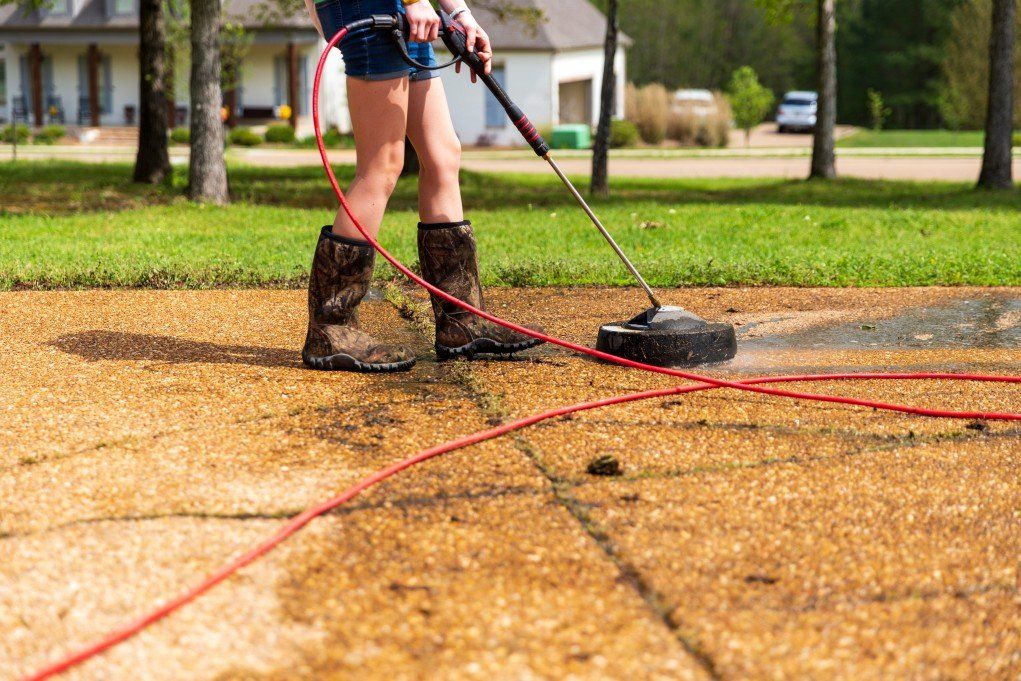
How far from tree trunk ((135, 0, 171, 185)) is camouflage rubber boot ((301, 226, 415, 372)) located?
1131 centimetres

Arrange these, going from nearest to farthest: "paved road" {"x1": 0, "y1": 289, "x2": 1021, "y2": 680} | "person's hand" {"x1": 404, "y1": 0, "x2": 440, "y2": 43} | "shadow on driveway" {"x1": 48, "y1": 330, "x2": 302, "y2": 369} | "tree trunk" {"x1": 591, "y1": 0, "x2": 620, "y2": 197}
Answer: "paved road" {"x1": 0, "y1": 289, "x2": 1021, "y2": 680}
"person's hand" {"x1": 404, "y1": 0, "x2": 440, "y2": 43}
"shadow on driveway" {"x1": 48, "y1": 330, "x2": 302, "y2": 369}
"tree trunk" {"x1": 591, "y1": 0, "x2": 620, "y2": 197}

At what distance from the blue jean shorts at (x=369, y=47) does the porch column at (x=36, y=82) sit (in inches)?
1448

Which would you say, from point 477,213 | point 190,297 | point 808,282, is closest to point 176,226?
point 477,213

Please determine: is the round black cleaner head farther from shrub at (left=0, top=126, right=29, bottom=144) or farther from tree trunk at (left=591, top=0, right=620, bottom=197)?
shrub at (left=0, top=126, right=29, bottom=144)

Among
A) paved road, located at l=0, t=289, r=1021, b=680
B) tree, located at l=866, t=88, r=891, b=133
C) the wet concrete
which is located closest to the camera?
paved road, located at l=0, t=289, r=1021, b=680

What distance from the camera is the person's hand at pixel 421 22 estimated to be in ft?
12.8

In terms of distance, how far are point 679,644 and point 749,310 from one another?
11.3 ft

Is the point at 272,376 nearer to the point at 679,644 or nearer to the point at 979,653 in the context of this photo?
the point at 679,644

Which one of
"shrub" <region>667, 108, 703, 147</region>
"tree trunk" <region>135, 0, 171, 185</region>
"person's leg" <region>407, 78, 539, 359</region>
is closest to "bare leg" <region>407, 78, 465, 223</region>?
"person's leg" <region>407, 78, 539, 359</region>

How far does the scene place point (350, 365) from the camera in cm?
403

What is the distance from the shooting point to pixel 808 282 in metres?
6.27

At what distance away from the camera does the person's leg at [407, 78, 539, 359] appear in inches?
165

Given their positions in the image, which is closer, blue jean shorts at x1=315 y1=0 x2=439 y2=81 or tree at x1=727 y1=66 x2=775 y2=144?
blue jean shorts at x1=315 y1=0 x2=439 y2=81

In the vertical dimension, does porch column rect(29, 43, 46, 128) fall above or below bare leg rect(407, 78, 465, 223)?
above
